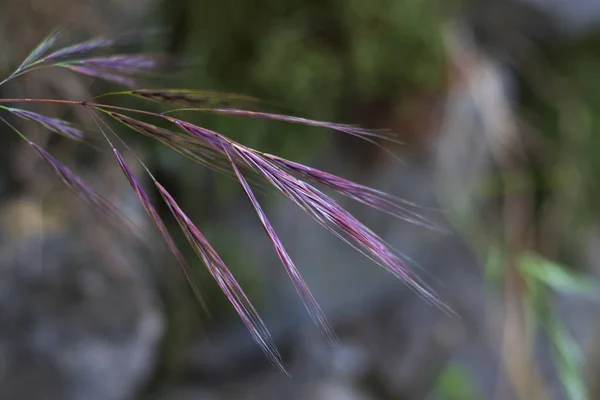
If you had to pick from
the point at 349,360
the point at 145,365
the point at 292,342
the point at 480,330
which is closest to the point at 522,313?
the point at 480,330

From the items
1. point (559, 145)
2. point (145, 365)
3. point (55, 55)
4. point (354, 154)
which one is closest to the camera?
point (55, 55)

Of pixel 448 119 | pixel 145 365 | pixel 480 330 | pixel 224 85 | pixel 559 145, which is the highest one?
pixel 224 85

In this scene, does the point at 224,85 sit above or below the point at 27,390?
above

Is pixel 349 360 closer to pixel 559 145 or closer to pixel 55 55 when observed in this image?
pixel 559 145

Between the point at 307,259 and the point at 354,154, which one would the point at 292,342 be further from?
→ the point at 354,154

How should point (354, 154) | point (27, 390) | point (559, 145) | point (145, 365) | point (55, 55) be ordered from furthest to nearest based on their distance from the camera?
point (559, 145) < point (354, 154) < point (145, 365) < point (27, 390) < point (55, 55)

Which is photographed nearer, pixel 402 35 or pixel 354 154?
pixel 402 35

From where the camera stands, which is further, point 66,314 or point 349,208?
point 349,208
